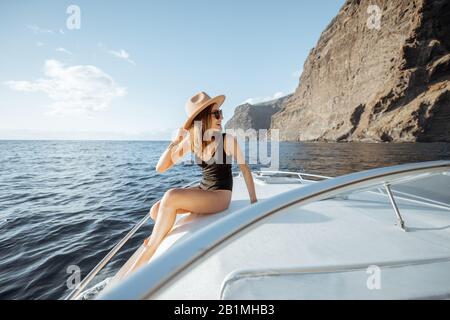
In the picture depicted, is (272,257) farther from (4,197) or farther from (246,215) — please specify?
(4,197)

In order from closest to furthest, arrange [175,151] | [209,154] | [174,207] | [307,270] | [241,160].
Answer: [307,270] → [174,207] → [241,160] → [209,154] → [175,151]

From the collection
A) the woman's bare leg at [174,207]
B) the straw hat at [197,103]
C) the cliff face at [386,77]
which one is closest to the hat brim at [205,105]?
the straw hat at [197,103]

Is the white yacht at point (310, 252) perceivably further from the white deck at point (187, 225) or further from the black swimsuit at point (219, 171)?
the black swimsuit at point (219, 171)

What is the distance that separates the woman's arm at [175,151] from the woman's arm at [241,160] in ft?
1.49

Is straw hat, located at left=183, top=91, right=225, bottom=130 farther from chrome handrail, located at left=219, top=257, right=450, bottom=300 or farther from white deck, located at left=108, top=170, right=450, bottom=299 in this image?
chrome handrail, located at left=219, top=257, right=450, bottom=300

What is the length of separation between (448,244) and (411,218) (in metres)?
0.55

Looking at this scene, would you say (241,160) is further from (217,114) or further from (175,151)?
(175,151)

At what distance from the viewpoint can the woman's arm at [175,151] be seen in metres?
2.46

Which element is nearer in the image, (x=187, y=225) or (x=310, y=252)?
(x=310, y=252)

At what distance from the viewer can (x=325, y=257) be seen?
58.9 inches

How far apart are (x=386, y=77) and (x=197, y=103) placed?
52.3 meters

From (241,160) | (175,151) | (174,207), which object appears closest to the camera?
(174,207)

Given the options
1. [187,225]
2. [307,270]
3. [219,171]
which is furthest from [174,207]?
[307,270]

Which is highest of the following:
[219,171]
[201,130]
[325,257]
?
[201,130]
